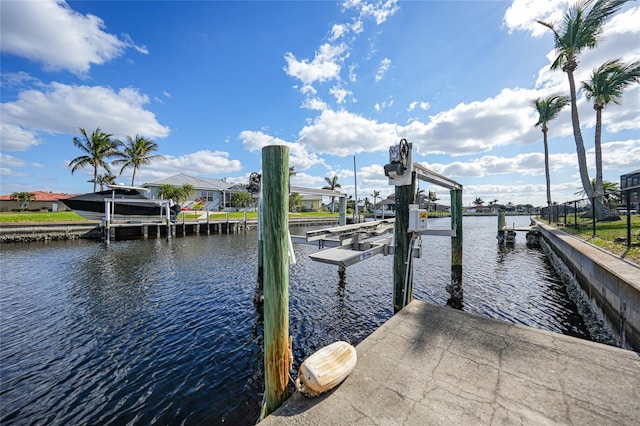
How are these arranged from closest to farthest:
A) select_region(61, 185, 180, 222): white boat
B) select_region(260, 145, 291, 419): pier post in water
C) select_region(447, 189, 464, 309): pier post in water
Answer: select_region(260, 145, 291, 419): pier post in water → select_region(447, 189, 464, 309): pier post in water → select_region(61, 185, 180, 222): white boat

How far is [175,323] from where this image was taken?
6.17 meters

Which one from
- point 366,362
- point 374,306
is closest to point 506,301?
point 374,306

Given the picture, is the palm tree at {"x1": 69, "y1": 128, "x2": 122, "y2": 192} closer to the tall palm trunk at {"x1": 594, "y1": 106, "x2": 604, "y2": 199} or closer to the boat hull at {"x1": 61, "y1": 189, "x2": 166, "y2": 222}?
the boat hull at {"x1": 61, "y1": 189, "x2": 166, "y2": 222}

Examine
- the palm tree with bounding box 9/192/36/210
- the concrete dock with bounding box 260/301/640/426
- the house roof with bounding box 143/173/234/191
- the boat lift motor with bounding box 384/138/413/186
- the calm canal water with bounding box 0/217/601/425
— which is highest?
the house roof with bounding box 143/173/234/191

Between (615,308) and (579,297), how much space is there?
334 centimetres

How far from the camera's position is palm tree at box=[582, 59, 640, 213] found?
628 inches

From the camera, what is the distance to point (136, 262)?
1258 cm

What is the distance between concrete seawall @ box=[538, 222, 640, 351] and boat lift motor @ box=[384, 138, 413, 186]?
12.4 ft

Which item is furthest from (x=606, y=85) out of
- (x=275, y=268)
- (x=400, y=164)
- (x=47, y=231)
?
(x=47, y=231)

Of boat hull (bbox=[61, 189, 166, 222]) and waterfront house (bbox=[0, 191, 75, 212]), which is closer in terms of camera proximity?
boat hull (bbox=[61, 189, 166, 222])

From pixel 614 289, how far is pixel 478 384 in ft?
14.5

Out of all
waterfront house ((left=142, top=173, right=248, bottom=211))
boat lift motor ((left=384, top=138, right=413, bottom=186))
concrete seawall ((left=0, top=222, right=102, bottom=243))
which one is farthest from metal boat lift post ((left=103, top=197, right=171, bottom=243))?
boat lift motor ((left=384, top=138, right=413, bottom=186))

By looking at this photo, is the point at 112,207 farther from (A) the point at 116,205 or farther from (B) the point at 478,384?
(B) the point at 478,384

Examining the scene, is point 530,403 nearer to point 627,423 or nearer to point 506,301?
point 627,423
